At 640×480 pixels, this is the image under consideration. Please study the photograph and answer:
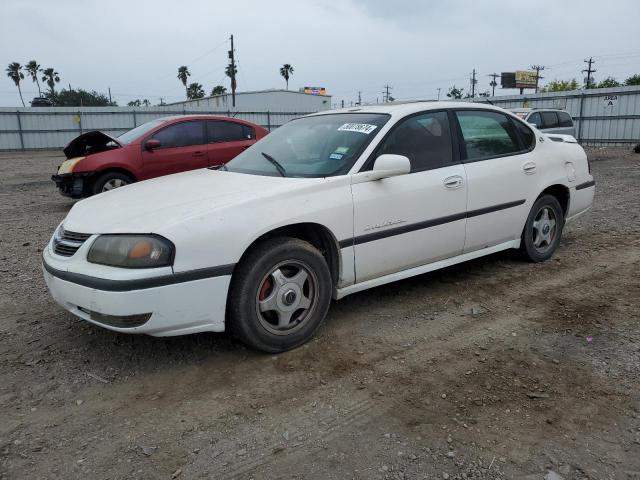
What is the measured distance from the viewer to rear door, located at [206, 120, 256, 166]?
877 centimetres

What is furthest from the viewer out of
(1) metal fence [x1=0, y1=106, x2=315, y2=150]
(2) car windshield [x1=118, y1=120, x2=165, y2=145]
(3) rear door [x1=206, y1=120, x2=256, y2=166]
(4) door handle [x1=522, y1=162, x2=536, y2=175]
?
(1) metal fence [x1=0, y1=106, x2=315, y2=150]

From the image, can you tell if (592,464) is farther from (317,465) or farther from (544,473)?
(317,465)

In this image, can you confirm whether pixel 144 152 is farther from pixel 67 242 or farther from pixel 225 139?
pixel 67 242

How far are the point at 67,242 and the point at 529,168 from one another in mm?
3773

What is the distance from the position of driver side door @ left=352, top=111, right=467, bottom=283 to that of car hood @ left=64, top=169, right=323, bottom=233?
486 millimetres

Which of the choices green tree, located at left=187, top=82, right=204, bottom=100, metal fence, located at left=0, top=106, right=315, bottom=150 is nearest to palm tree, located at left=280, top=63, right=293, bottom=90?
green tree, located at left=187, top=82, right=204, bottom=100

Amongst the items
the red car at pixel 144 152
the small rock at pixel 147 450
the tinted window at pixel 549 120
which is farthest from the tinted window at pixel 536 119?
the small rock at pixel 147 450

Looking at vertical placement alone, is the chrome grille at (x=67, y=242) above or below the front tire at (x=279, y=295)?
above

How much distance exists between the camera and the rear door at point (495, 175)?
4.27m

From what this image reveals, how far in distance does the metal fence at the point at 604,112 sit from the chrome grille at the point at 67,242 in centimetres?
2294

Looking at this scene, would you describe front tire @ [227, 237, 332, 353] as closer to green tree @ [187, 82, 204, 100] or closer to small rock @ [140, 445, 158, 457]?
small rock @ [140, 445, 158, 457]

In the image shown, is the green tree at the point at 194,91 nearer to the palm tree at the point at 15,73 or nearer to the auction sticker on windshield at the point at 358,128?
the palm tree at the point at 15,73

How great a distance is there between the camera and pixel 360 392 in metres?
2.85

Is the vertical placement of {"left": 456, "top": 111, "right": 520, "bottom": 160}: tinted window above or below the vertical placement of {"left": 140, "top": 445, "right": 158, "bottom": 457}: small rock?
above
